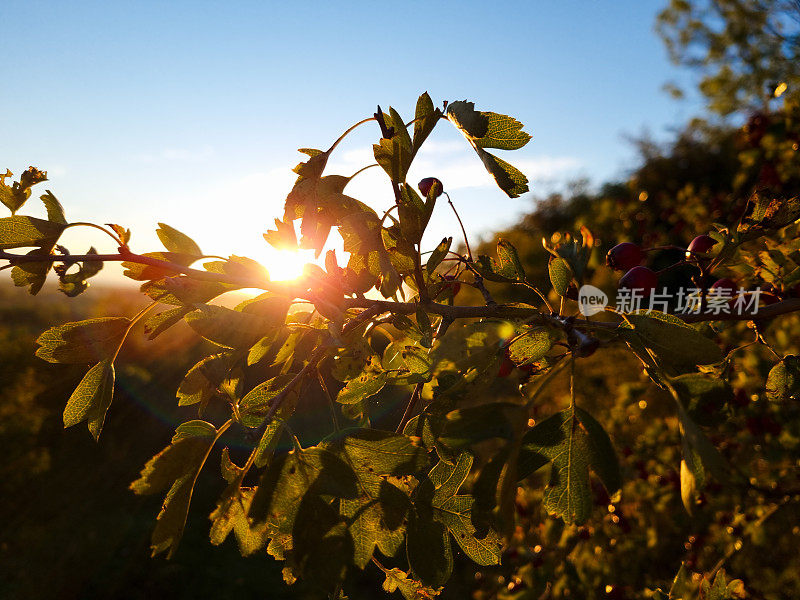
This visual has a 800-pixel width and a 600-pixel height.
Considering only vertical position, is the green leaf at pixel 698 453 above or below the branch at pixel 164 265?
below

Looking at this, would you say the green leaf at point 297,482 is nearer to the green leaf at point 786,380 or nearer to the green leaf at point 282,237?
the green leaf at point 282,237

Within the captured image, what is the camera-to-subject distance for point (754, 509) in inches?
98.5

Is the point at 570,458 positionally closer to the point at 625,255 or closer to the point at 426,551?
the point at 426,551

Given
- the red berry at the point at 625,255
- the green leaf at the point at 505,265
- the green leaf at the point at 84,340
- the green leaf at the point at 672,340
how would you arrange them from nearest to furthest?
the green leaf at the point at 672,340
the green leaf at the point at 84,340
the green leaf at the point at 505,265
the red berry at the point at 625,255

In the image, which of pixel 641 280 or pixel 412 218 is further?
pixel 641 280

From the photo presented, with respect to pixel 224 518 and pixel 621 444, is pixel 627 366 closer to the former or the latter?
pixel 621 444

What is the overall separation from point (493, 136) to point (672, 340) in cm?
49

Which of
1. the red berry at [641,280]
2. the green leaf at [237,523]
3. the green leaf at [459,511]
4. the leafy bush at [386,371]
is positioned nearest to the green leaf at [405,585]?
the leafy bush at [386,371]

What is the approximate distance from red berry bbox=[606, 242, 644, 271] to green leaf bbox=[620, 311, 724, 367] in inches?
30.1

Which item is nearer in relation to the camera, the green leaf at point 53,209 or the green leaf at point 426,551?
the green leaf at point 426,551

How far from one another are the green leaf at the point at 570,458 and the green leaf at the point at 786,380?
2.67 feet

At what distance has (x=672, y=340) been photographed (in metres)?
0.77

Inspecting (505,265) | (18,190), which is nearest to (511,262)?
(505,265)

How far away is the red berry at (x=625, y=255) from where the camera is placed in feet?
4.98
